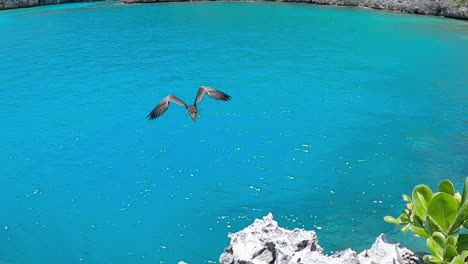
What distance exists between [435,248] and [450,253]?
13 centimetres

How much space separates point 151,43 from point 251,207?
21670 millimetres

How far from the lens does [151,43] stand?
30922mm

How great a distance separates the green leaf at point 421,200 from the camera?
4.14 metres

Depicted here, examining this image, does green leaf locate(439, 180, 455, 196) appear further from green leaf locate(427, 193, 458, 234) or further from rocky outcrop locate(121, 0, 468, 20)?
rocky outcrop locate(121, 0, 468, 20)

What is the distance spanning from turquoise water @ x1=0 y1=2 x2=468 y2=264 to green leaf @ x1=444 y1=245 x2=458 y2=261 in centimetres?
Answer: 571

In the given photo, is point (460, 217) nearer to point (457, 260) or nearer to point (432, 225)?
point (432, 225)

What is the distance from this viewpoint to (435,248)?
3.91 metres

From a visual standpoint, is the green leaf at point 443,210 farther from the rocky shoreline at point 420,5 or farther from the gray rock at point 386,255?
the rocky shoreline at point 420,5

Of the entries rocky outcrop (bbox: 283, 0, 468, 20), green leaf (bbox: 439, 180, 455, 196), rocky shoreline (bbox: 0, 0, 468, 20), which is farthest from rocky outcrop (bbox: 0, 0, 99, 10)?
green leaf (bbox: 439, 180, 455, 196)

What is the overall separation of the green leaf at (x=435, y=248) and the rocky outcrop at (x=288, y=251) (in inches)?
41.4

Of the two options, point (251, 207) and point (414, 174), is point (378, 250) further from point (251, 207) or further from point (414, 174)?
point (414, 174)

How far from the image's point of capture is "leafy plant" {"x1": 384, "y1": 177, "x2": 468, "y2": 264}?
385 cm

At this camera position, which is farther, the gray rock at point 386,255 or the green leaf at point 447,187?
the gray rock at point 386,255

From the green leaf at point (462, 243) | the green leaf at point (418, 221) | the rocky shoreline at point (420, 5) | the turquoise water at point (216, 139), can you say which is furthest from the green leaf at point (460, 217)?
the rocky shoreline at point (420, 5)
